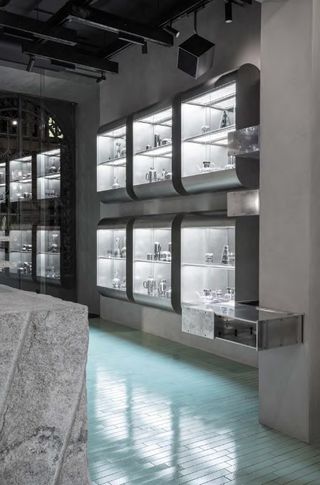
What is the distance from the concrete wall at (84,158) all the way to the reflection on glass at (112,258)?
3.49ft

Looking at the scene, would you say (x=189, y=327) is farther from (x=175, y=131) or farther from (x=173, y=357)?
(x=175, y=131)

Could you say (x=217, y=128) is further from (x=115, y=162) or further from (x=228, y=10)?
(x=115, y=162)

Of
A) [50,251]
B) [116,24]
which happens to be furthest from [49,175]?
[116,24]

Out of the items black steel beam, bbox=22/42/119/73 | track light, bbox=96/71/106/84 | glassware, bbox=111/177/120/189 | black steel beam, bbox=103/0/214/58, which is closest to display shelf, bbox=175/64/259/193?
black steel beam, bbox=103/0/214/58

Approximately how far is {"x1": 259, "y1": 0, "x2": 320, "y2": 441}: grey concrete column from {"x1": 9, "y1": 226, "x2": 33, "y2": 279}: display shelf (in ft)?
11.4

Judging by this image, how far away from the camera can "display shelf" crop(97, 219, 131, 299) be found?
6922mm

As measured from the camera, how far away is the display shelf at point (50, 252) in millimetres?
8844

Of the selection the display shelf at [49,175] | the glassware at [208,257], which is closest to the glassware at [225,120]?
the glassware at [208,257]

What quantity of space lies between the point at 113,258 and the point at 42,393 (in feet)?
17.7

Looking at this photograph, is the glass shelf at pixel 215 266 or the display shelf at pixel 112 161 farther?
the display shelf at pixel 112 161

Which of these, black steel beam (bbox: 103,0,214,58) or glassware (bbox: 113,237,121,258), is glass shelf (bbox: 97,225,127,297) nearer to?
glassware (bbox: 113,237,121,258)

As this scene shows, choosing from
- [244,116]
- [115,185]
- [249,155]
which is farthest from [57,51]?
[249,155]

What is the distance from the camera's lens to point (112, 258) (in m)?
7.22

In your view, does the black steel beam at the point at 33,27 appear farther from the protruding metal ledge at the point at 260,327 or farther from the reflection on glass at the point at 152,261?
the protruding metal ledge at the point at 260,327
